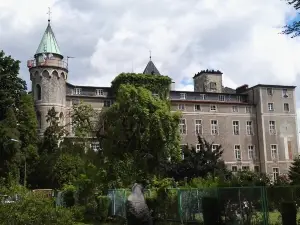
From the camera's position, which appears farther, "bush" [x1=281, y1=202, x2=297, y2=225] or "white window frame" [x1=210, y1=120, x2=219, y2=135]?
"white window frame" [x1=210, y1=120, x2=219, y2=135]

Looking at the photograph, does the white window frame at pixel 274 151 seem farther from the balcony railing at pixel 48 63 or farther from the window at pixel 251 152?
the balcony railing at pixel 48 63

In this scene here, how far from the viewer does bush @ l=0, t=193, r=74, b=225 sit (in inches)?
505

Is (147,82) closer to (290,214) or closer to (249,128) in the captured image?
(249,128)

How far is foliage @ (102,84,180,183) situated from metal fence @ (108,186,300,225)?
20.1 meters

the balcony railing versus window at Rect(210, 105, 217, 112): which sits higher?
the balcony railing

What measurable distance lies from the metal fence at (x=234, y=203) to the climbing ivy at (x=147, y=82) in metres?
33.3

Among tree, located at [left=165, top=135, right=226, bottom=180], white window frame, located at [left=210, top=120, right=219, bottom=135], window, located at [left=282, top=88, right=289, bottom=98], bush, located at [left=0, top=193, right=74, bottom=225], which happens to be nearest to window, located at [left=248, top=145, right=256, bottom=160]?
white window frame, located at [left=210, top=120, right=219, bottom=135]

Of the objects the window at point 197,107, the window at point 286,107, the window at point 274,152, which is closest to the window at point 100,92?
the window at point 197,107

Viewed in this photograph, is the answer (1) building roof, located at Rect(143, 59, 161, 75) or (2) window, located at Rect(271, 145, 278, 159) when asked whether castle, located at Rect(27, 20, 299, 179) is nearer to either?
(2) window, located at Rect(271, 145, 278, 159)

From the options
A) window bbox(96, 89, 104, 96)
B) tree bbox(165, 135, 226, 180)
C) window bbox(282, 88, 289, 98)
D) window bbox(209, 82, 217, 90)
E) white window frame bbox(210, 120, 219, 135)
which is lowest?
tree bbox(165, 135, 226, 180)

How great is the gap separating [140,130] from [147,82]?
547 inches

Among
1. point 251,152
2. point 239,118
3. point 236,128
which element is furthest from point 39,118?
point 251,152

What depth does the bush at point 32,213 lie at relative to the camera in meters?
12.8

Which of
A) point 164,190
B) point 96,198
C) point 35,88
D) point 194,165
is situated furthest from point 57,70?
point 164,190
